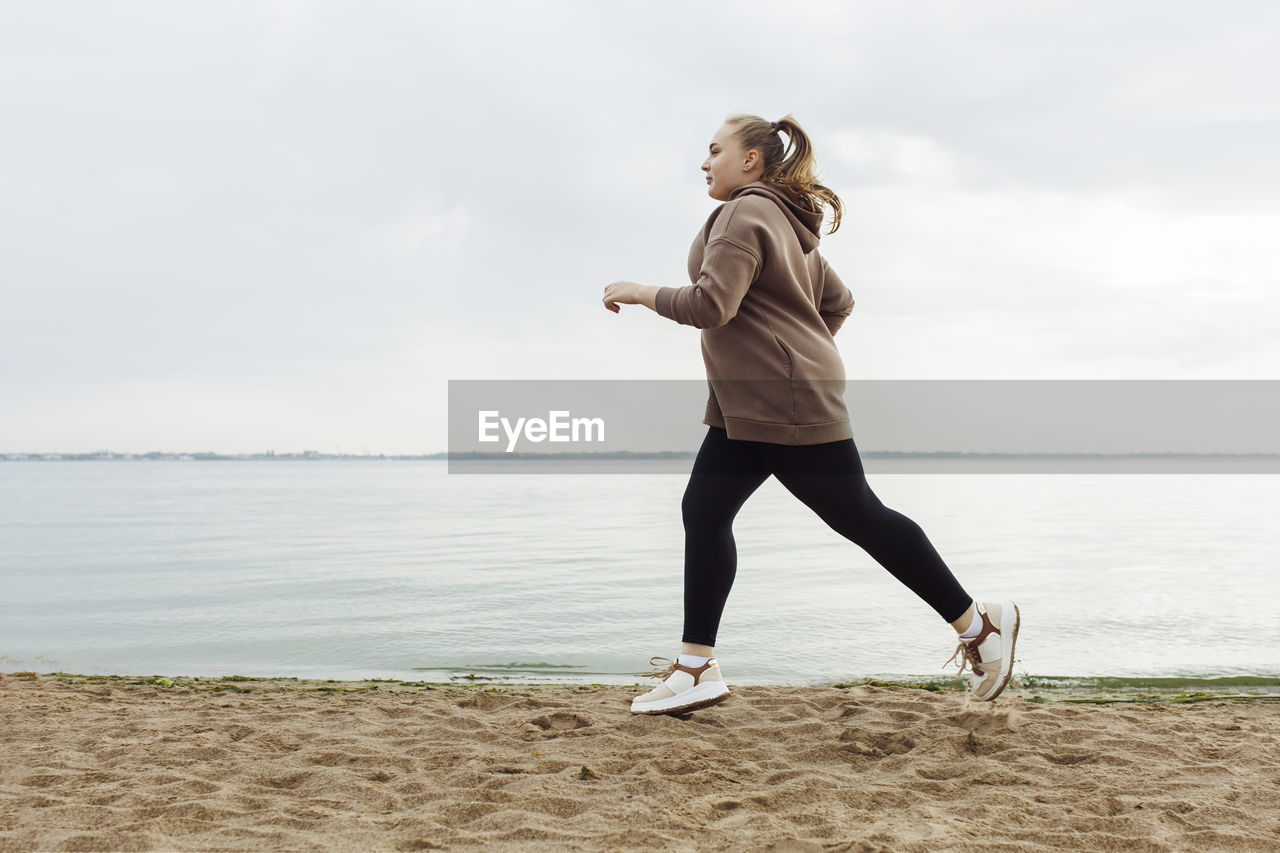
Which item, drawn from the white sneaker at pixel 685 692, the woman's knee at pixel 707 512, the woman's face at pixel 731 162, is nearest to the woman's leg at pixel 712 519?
the woman's knee at pixel 707 512

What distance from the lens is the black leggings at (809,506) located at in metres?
2.86

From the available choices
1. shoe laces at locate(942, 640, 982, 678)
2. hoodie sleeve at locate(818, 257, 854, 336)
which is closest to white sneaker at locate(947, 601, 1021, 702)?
shoe laces at locate(942, 640, 982, 678)

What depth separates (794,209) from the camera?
3.09m

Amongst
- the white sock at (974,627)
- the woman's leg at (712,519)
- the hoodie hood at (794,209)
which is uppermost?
the hoodie hood at (794,209)

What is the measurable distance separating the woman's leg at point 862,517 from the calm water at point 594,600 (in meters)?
1.95

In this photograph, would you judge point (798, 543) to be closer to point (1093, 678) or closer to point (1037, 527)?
point (1037, 527)

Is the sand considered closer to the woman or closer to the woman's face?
the woman

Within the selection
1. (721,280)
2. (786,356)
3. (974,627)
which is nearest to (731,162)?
(721,280)

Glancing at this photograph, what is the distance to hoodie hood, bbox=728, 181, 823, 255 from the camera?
120 inches

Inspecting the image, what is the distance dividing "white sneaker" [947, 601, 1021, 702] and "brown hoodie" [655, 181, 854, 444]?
777mm

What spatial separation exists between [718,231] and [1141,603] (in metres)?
5.72

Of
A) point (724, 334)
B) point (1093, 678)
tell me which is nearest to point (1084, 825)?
point (724, 334)

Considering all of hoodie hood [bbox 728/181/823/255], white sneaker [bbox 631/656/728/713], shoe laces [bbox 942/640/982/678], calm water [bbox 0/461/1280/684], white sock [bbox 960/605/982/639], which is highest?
hoodie hood [bbox 728/181/823/255]

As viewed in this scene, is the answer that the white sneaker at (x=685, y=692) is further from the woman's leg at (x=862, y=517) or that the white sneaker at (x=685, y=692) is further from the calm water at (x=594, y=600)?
the calm water at (x=594, y=600)
